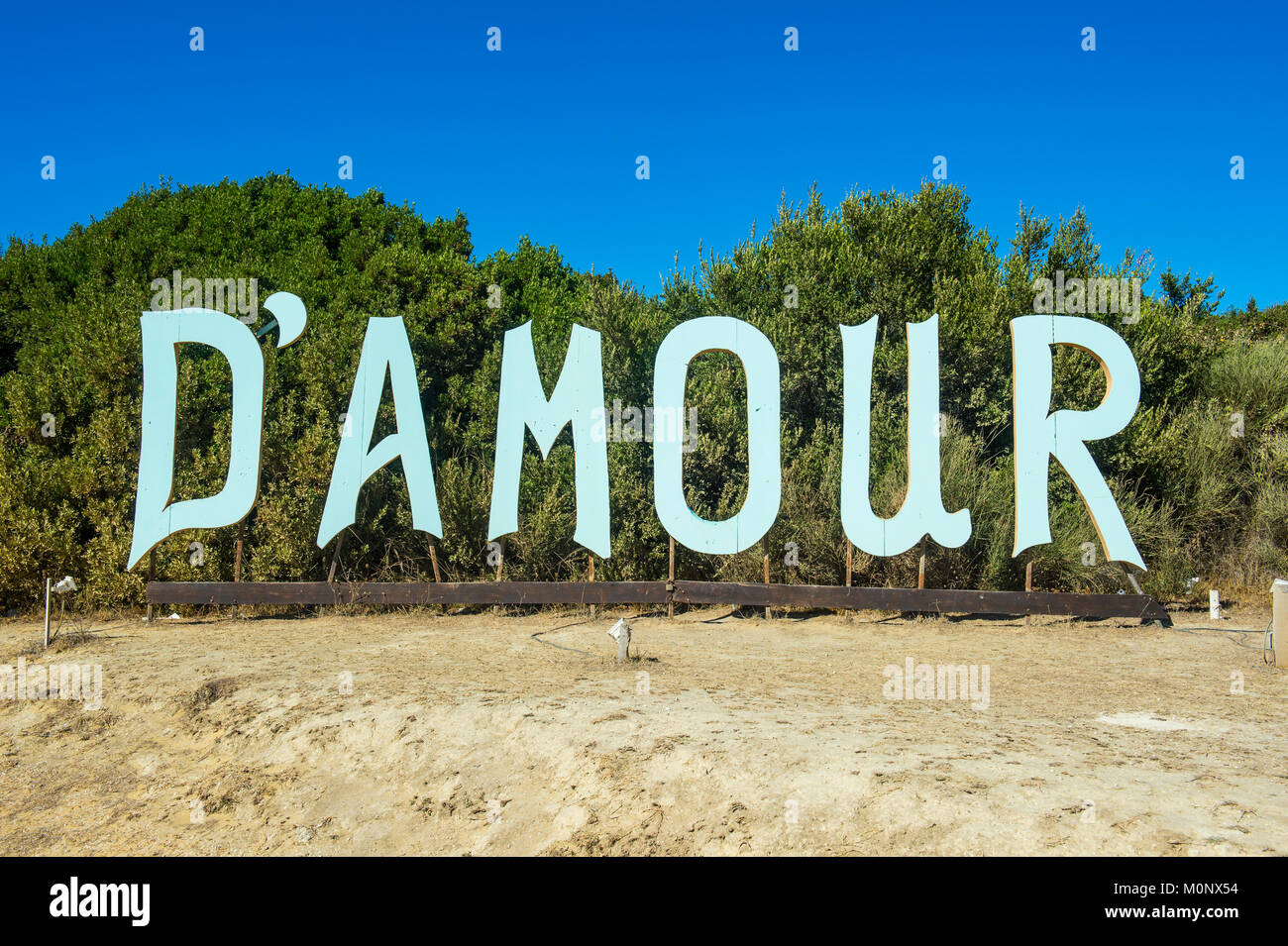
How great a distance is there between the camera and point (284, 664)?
A: 372 inches

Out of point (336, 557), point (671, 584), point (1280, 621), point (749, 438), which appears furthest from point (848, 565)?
point (336, 557)

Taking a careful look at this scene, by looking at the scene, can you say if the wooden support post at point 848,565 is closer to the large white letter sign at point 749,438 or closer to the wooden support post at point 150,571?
the large white letter sign at point 749,438

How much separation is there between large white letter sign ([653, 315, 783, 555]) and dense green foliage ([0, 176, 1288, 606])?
→ 131 centimetres

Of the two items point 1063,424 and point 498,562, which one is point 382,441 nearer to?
point 498,562

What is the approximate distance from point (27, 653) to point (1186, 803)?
12009 millimetres

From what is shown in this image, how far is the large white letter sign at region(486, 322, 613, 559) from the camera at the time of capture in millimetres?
13070

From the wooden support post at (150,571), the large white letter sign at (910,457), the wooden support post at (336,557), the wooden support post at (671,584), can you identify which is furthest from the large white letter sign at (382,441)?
the large white letter sign at (910,457)

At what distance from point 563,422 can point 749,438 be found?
2.80 m

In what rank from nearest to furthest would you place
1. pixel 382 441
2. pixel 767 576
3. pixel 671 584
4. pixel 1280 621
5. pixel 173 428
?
pixel 1280 621
pixel 767 576
pixel 173 428
pixel 671 584
pixel 382 441

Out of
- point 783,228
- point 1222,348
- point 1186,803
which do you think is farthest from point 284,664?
point 1222,348

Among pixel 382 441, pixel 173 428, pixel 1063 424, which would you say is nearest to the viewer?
pixel 1063 424

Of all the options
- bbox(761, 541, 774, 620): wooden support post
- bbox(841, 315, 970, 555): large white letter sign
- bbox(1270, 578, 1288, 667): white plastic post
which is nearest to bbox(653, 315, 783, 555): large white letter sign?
bbox(761, 541, 774, 620): wooden support post

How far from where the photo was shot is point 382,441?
13.1 meters
